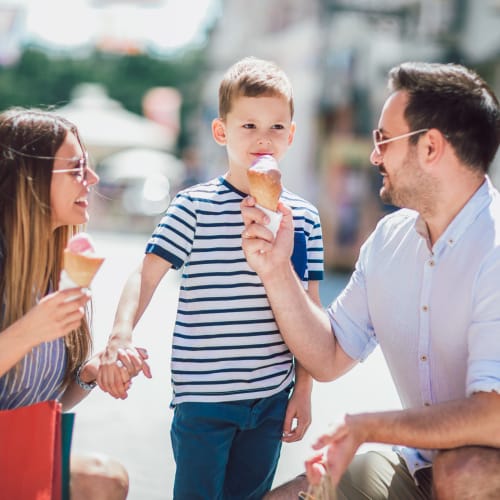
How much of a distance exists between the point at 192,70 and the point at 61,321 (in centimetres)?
5576

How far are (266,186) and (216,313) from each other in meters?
0.54

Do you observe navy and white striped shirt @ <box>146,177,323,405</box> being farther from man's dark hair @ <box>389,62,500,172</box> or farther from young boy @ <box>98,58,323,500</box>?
man's dark hair @ <box>389,62,500,172</box>

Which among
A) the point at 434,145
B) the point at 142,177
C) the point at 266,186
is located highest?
the point at 142,177

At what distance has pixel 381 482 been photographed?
9.20ft

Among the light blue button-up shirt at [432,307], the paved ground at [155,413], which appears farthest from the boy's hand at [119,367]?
the paved ground at [155,413]

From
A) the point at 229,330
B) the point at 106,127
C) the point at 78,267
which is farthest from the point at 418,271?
the point at 106,127

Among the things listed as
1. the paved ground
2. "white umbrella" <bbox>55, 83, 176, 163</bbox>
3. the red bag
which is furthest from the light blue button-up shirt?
"white umbrella" <bbox>55, 83, 176, 163</bbox>

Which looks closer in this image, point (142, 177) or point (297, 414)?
point (297, 414)

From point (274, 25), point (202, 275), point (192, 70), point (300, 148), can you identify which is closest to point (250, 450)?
point (202, 275)

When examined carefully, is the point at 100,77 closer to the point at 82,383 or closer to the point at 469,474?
the point at 82,383

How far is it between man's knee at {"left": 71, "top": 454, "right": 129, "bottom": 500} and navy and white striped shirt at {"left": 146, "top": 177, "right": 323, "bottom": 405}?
45 cm

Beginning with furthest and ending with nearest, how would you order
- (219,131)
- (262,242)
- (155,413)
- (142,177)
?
(142,177)
(155,413)
(219,131)
(262,242)

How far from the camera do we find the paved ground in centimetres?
472

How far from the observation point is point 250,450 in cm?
299
